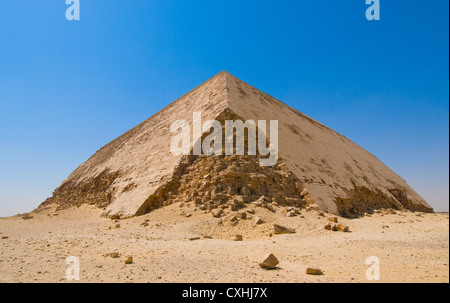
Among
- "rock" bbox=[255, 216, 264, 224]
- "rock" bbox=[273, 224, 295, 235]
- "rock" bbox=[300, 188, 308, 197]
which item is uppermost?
"rock" bbox=[300, 188, 308, 197]

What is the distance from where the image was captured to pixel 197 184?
805 centimetres

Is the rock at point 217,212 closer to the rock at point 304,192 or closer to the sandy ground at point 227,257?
the sandy ground at point 227,257

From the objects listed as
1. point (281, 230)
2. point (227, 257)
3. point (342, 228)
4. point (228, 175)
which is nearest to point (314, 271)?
point (227, 257)

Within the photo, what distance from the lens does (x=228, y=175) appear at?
789cm

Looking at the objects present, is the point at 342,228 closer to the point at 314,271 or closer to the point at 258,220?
the point at 258,220

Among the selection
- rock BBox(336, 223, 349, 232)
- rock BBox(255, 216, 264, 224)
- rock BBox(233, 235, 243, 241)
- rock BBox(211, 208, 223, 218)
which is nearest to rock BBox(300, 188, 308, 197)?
rock BBox(336, 223, 349, 232)

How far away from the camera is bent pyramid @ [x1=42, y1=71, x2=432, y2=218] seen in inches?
311

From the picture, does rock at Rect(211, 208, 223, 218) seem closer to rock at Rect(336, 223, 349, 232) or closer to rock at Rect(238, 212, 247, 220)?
rock at Rect(238, 212, 247, 220)

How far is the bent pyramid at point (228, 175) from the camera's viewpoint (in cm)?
791

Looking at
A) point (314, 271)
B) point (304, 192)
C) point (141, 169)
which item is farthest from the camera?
point (141, 169)
